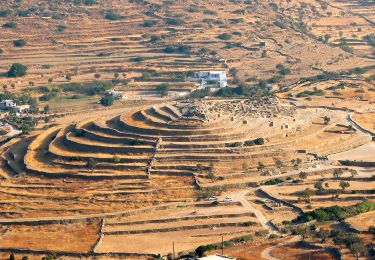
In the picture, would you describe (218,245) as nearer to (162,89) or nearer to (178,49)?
(162,89)

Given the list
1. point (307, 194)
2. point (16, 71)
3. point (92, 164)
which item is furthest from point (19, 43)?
point (307, 194)

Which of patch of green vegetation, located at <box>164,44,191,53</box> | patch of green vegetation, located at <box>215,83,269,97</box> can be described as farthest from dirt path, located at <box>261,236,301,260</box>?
patch of green vegetation, located at <box>164,44,191,53</box>

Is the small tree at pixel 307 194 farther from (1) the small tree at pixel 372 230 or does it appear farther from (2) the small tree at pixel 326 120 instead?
(2) the small tree at pixel 326 120

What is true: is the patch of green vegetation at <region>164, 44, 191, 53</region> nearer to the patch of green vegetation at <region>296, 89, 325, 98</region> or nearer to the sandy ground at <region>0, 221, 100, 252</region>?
the patch of green vegetation at <region>296, 89, 325, 98</region>

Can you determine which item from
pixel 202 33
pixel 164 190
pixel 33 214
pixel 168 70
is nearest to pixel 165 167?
pixel 164 190

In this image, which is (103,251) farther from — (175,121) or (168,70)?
(168,70)
